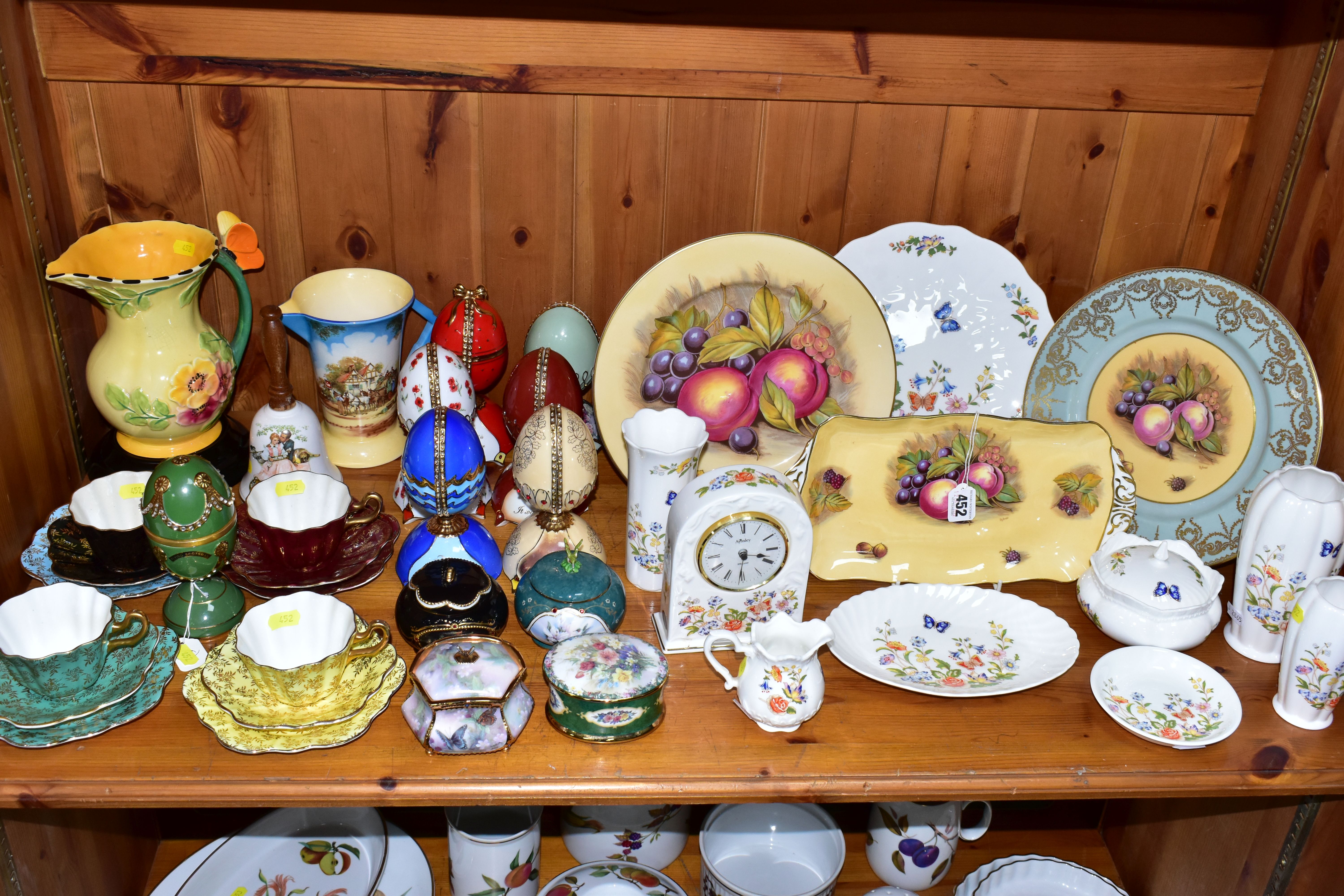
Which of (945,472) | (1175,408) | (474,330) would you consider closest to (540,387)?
(474,330)

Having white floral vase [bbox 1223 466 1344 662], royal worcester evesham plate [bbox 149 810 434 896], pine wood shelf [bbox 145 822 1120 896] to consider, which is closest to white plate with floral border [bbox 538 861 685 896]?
pine wood shelf [bbox 145 822 1120 896]

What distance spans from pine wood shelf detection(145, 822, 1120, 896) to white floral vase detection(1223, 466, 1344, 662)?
561 millimetres

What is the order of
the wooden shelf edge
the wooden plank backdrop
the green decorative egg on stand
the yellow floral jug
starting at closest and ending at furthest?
the wooden shelf edge < the green decorative egg on stand < the yellow floral jug < the wooden plank backdrop

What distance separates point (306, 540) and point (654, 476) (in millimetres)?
375

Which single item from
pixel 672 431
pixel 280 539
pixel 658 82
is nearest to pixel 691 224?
pixel 658 82

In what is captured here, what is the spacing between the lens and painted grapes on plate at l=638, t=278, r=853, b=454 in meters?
1.24

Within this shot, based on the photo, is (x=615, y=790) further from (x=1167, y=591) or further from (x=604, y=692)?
(x=1167, y=591)

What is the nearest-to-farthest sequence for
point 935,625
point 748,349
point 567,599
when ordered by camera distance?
point 567,599
point 935,625
point 748,349

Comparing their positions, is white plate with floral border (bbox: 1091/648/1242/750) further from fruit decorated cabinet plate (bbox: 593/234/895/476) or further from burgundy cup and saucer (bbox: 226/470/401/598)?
burgundy cup and saucer (bbox: 226/470/401/598)

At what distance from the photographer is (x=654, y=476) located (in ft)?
3.56

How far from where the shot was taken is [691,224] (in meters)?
1.32

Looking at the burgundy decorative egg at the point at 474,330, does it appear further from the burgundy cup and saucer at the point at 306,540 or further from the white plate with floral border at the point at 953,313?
the white plate with floral border at the point at 953,313

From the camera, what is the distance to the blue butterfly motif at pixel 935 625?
114 centimetres

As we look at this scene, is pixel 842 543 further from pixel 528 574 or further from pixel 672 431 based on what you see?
pixel 528 574
